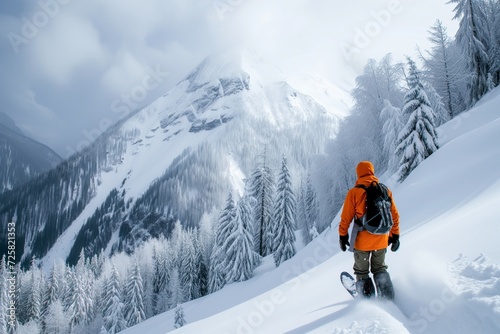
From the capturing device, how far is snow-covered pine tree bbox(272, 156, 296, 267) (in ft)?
96.4

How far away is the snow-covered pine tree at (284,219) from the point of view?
2939 cm

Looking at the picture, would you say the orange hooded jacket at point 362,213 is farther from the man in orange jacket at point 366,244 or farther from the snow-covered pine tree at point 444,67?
the snow-covered pine tree at point 444,67

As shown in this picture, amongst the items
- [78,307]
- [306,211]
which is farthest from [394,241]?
[78,307]

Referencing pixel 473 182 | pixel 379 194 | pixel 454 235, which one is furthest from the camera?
pixel 473 182

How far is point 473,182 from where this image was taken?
8.61 m

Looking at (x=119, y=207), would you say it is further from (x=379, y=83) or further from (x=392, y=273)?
(x=392, y=273)

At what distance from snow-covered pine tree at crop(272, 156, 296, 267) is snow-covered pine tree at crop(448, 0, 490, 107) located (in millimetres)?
17774

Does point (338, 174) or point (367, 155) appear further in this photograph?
point (338, 174)

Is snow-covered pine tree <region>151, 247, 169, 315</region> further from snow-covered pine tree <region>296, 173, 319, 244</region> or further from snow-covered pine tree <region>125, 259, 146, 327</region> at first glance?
snow-covered pine tree <region>296, 173, 319, 244</region>

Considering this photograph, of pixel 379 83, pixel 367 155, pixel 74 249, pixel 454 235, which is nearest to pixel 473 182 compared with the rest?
pixel 454 235

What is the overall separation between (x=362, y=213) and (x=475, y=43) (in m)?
25.9

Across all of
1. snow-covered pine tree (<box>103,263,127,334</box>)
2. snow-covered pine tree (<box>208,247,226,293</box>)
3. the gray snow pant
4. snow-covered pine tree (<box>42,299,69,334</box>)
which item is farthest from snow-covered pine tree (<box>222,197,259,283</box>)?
snow-covered pine tree (<box>42,299,69,334</box>)

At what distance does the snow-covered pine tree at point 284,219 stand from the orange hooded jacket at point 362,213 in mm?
25487

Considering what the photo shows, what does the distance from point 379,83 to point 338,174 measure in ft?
29.8
